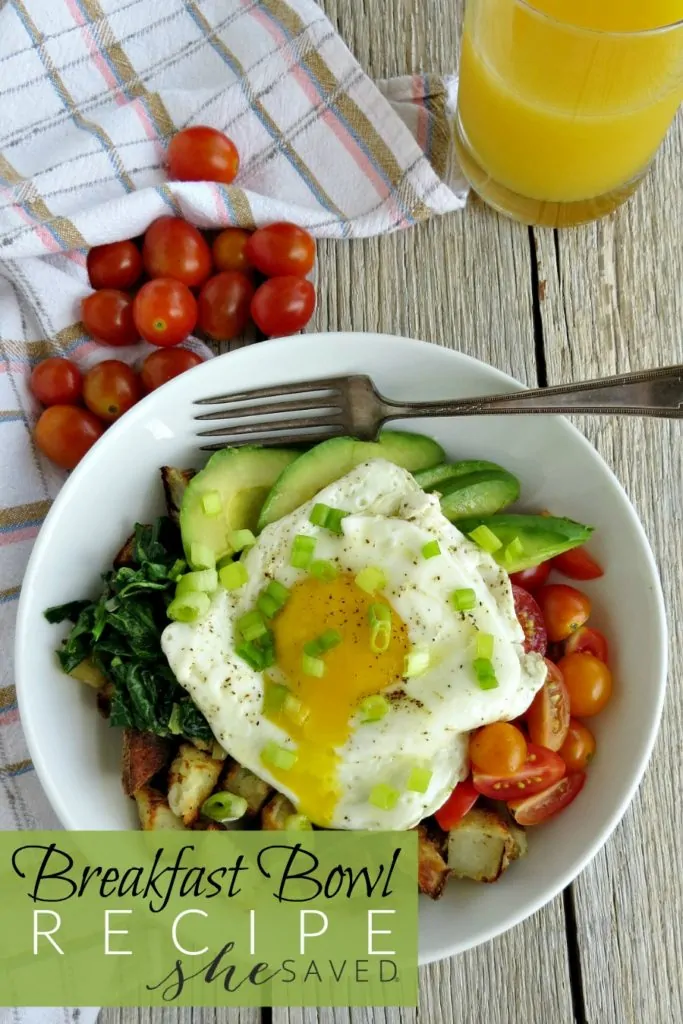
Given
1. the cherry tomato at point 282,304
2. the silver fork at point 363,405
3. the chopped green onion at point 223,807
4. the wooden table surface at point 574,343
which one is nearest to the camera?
the chopped green onion at point 223,807

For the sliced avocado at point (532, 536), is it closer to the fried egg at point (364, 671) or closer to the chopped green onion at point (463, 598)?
the fried egg at point (364, 671)

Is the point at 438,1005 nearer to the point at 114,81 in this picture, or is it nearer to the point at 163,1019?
the point at 163,1019

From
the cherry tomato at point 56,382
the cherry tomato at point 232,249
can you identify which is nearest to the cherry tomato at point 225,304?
the cherry tomato at point 232,249

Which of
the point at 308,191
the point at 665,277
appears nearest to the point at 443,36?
the point at 308,191

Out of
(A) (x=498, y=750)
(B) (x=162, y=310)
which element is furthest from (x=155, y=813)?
(B) (x=162, y=310)

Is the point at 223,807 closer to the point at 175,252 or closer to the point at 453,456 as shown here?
the point at 453,456

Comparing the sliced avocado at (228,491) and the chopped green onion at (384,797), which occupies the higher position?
the sliced avocado at (228,491)

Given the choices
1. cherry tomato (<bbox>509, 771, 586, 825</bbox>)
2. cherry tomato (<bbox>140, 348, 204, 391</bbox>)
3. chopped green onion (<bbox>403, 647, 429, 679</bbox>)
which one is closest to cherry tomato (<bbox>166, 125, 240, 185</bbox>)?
cherry tomato (<bbox>140, 348, 204, 391</bbox>)
